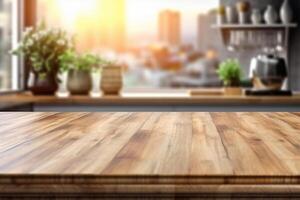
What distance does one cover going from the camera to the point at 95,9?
4102mm

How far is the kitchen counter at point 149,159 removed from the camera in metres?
0.83

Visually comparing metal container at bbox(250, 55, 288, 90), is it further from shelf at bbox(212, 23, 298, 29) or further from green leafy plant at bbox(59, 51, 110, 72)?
green leafy plant at bbox(59, 51, 110, 72)

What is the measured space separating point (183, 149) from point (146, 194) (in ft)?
0.92

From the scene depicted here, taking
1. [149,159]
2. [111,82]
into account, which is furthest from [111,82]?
[149,159]

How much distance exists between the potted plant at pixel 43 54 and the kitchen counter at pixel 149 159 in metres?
2.02

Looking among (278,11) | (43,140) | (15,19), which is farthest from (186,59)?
(43,140)

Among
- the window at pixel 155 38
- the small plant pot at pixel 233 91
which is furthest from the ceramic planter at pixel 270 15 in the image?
the small plant pot at pixel 233 91

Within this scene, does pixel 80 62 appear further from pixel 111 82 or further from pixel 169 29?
pixel 169 29

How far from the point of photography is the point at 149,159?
0.98 m

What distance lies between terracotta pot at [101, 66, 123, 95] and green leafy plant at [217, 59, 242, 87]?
2.16 ft

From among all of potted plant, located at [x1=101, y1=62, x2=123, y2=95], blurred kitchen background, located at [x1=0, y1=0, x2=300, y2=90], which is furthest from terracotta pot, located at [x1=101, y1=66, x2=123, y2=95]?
blurred kitchen background, located at [x1=0, y1=0, x2=300, y2=90]

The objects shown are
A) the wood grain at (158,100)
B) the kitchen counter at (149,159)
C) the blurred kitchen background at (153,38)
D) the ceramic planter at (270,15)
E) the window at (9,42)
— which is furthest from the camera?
the blurred kitchen background at (153,38)

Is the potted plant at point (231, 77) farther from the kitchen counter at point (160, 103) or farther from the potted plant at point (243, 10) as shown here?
the potted plant at point (243, 10)

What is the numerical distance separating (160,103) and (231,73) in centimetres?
56
